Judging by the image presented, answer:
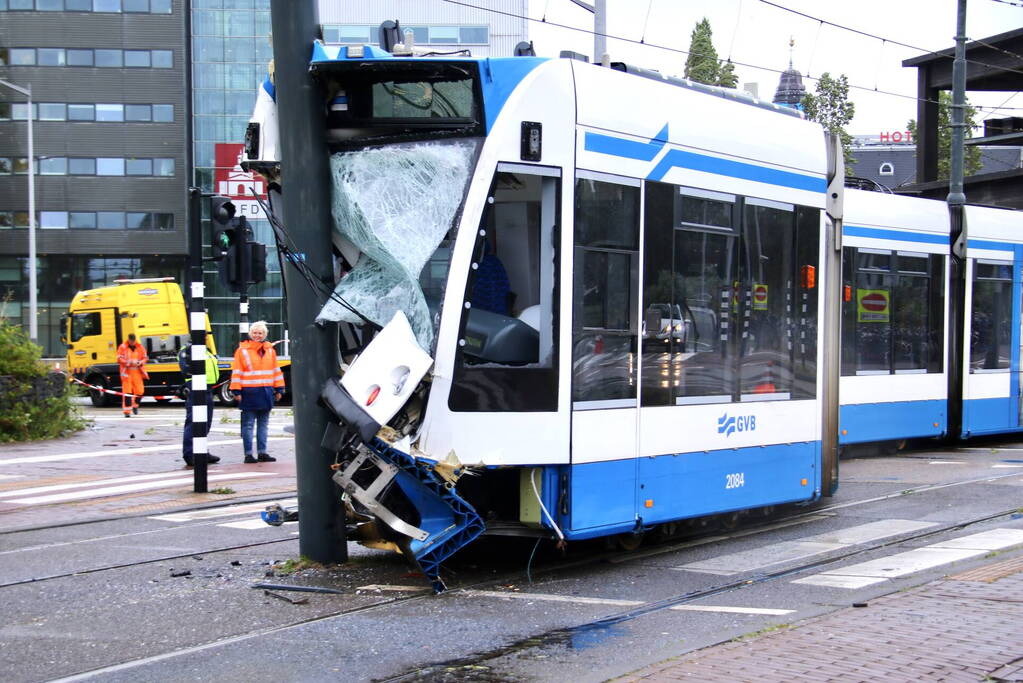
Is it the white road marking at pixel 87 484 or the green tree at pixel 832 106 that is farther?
the green tree at pixel 832 106

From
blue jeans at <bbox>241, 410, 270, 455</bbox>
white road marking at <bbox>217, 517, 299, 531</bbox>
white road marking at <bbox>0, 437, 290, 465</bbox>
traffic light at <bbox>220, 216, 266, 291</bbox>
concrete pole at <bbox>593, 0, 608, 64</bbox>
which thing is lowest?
white road marking at <bbox>0, 437, 290, 465</bbox>

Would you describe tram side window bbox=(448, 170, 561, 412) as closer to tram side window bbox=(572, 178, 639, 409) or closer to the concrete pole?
tram side window bbox=(572, 178, 639, 409)

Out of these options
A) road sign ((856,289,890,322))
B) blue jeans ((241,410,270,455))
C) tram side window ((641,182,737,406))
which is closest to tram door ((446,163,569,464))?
tram side window ((641,182,737,406))

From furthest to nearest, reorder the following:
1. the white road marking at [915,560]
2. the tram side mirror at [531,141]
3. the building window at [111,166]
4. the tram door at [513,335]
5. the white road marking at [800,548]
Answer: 1. the building window at [111,166]
2. the white road marking at [800,548]
3. the white road marking at [915,560]
4. the tram side mirror at [531,141]
5. the tram door at [513,335]

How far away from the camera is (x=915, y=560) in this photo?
29.3 ft

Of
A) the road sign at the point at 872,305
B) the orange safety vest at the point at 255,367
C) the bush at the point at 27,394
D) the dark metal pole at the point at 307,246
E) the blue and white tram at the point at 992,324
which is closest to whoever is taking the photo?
the dark metal pole at the point at 307,246

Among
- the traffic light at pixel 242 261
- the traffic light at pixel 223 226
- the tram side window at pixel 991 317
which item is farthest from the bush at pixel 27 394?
the tram side window at pixel 991 317

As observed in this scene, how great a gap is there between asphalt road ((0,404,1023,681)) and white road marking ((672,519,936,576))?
0.10 ft

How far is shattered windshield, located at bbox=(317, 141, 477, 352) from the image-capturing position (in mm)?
7656

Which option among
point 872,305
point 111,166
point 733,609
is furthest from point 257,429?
point 111,166

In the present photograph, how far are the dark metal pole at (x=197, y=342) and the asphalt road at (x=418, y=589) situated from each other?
1.44 ft

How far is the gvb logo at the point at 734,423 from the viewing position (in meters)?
9.42

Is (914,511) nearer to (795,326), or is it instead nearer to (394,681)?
(795,326)

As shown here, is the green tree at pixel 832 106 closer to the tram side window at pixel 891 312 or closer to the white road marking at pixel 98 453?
the tram side window at pixel 891 312
